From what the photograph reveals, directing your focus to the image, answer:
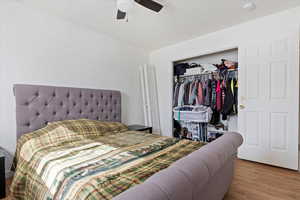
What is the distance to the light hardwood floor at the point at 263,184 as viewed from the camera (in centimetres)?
153

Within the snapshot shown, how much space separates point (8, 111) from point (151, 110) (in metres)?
2.39

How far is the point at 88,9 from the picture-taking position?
2.02 meters

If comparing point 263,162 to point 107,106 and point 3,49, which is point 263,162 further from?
point 3,49

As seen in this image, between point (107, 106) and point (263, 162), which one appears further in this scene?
point (107, 106)

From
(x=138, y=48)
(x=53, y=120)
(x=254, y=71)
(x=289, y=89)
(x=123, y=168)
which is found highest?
(x=138, y=48)

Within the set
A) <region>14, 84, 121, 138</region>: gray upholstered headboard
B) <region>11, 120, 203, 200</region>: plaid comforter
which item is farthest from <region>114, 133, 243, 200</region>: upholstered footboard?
<region>14, 84, 121, 138</region>: gray upholstered headboard

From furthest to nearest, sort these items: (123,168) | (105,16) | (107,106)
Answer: (107,106), (105,16), (123,168)

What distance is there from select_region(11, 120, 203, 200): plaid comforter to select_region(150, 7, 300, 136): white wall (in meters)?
1.89

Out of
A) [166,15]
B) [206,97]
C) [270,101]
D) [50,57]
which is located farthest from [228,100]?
[50,57]

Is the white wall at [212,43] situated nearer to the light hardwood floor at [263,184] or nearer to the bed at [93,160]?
the bed at [93,160]

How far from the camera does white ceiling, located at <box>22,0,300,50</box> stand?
1913 mm

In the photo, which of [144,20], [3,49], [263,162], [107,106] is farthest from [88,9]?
[263,162]

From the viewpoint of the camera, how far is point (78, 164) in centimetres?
108

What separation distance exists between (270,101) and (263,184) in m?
1.16
